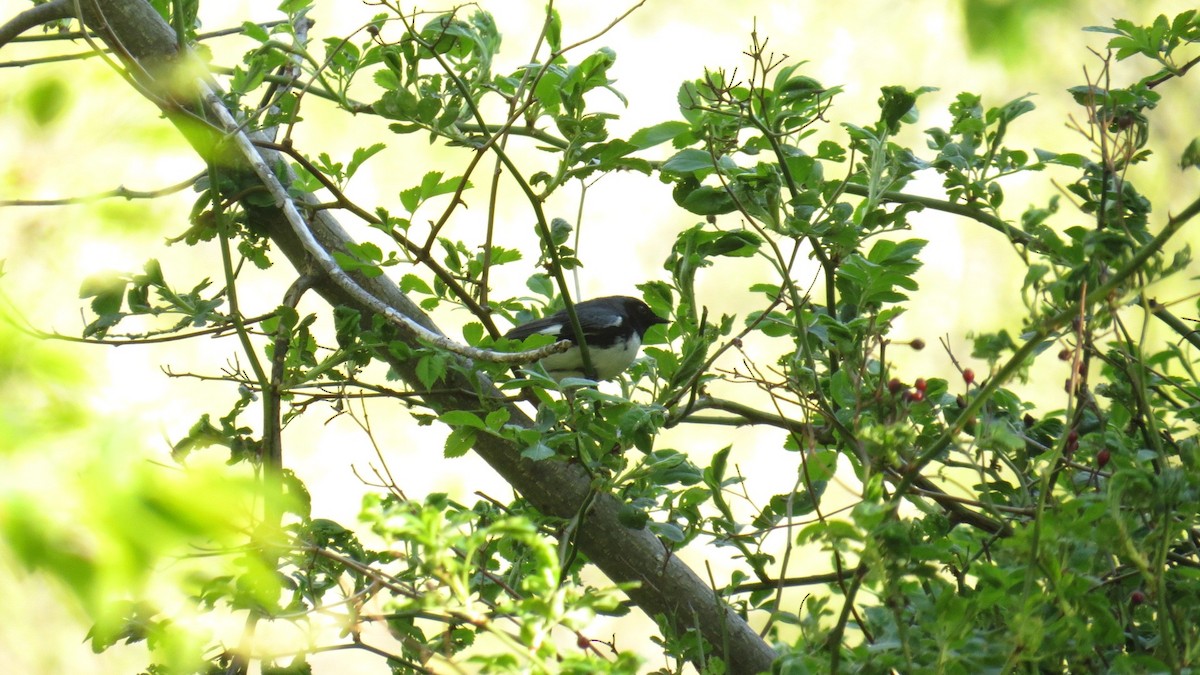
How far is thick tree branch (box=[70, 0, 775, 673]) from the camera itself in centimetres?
213

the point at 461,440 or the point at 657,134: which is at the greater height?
the point at 657,134

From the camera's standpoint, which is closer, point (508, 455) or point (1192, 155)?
point (1192, 155)

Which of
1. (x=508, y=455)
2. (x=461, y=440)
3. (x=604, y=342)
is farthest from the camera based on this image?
(x=604, y=342)

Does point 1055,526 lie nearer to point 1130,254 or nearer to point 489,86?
point 1130,254

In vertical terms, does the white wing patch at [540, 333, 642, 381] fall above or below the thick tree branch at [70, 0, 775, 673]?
above

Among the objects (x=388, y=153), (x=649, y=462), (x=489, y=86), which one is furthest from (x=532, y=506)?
(x=388, y=153)

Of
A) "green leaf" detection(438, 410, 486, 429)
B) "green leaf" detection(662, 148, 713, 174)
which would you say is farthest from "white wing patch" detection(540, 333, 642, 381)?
"green leaf" detection(662, 148, 713, 174)

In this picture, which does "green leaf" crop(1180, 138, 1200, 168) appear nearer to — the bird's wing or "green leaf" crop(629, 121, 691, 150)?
"green leaf" crop(629, 121, 691, 150)

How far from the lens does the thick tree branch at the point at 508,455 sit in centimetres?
213

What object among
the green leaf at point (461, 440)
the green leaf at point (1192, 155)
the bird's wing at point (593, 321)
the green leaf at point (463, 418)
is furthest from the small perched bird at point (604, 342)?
the green leaf at point (1192, 155)

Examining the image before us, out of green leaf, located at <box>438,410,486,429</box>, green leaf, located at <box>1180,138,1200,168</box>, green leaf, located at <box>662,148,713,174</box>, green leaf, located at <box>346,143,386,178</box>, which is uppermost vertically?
green leaf, located at <box>346,143,386,178</box>

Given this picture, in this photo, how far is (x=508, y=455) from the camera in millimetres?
2250

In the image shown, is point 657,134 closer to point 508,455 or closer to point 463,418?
point 463,418

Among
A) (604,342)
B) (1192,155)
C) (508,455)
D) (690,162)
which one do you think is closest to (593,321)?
(604,342)
